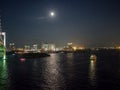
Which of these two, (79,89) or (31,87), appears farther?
(31,87)

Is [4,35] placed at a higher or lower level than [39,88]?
higher

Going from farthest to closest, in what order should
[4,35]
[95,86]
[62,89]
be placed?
[4,35] → [95,86] → [62,89]

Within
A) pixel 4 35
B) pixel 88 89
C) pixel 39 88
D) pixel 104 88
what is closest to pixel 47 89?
pixel 39 88

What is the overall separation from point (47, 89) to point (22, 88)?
4.98 meters

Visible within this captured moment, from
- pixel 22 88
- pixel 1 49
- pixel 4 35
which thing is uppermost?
pixel 4 35

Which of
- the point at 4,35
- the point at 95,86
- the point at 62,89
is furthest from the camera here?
the point at 4,35

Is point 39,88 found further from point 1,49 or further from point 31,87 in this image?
point 1,49

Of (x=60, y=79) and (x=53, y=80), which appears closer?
(x=53, y=80)

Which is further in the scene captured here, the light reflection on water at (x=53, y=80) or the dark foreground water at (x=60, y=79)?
the dark foreground water at (x=60, y=79)

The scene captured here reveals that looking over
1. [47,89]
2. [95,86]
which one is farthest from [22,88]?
[95,86]

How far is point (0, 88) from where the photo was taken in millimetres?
41906

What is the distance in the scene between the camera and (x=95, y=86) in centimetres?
4297

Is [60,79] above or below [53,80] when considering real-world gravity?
above

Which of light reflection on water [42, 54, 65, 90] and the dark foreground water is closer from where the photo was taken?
light reflection on water [42, 54, 65, 90]
